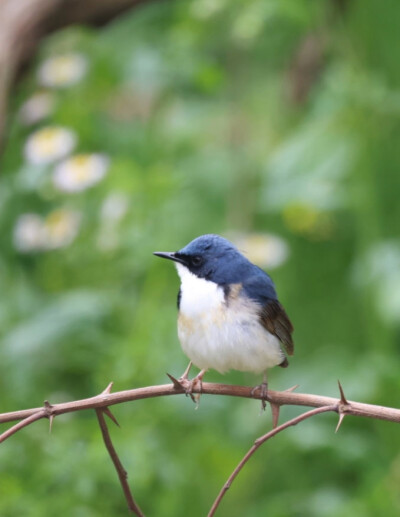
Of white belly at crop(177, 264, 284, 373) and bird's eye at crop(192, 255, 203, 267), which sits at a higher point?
bird's eye at crop(192, 255, 203, 267)

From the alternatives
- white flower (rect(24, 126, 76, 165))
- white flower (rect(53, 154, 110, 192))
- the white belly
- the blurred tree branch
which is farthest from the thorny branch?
the blurred tree branch

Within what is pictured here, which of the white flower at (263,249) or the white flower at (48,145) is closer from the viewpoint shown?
the white flower at (263,249)

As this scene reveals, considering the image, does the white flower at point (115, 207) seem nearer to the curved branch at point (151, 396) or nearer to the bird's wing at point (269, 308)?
the bird's wing at point (269, 308)

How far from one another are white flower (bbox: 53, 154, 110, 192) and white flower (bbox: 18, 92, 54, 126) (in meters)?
0.43

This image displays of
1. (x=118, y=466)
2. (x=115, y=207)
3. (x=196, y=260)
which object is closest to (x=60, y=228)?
(x=115, y=207)

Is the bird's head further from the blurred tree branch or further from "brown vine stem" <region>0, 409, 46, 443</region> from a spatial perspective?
the blurred tree branch

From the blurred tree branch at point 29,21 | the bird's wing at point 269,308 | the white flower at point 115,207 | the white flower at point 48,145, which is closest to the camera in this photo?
the bird's wing at point 269,308

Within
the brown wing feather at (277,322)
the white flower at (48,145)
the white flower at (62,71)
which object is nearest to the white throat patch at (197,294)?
the brown wing feather at (277,322)

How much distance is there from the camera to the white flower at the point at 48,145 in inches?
183

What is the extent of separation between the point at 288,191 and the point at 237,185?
447 millimetres

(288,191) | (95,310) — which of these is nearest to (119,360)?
(95,310)

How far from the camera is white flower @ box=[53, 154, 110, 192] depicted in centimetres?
450

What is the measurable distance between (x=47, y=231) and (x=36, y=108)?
87cm

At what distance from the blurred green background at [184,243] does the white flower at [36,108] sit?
15 millimetres
